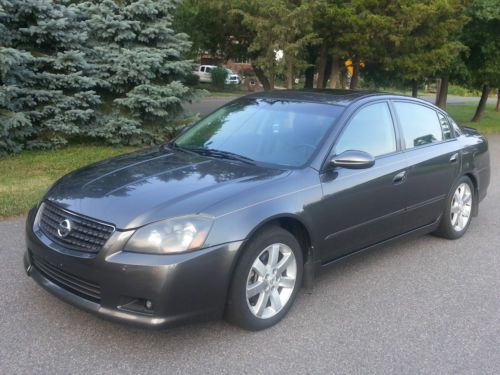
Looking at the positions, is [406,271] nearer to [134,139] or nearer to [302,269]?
[302,269]

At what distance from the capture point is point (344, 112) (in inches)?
172

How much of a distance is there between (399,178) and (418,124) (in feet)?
2.83

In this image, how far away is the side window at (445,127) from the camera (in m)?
5.62

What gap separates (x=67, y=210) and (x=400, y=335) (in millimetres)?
2361

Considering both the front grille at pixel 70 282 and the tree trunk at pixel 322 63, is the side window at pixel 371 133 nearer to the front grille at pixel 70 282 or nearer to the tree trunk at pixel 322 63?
the front grille at pixel 70 282

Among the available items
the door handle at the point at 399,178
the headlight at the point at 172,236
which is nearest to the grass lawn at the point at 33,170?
the headlight at the point at 172,236

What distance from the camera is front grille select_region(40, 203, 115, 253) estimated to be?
3.17 meters

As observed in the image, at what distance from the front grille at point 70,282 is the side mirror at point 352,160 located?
6.35ft

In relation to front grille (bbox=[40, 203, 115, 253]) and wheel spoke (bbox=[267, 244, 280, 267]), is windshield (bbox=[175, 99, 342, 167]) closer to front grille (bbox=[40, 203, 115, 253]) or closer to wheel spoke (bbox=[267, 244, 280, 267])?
wheel spoke (bbox=[267, 244, 280, 267])

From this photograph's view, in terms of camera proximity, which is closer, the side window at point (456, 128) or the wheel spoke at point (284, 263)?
the wheel spoke at point (284, 263)

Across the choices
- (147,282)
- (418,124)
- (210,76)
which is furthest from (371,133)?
(210,76)

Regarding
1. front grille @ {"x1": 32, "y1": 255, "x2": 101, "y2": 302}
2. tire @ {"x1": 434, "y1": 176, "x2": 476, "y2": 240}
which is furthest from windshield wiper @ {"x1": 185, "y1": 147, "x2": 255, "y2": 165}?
tire @ {"x1": 434, "y1": 176, "x2": 476, "y2": 240}

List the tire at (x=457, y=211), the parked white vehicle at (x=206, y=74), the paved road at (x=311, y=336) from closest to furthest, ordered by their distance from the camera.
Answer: the paved road at (x=311, y=336) → the tire at (x=457, y=211) → the parked white vehicle at (x=206, y=74)

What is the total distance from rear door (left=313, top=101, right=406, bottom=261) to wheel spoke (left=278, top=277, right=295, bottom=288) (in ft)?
1.21
